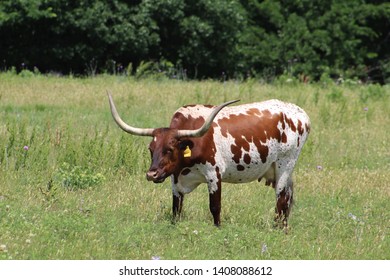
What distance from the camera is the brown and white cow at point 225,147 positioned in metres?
8.30

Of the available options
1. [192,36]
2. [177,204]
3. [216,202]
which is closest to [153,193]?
[177,204]

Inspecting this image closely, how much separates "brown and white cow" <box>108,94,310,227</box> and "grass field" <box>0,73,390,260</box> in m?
0.41

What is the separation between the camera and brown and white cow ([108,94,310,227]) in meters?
8.30

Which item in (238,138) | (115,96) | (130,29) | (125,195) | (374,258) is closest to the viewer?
(374,258)

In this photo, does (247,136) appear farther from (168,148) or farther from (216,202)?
(168,148)

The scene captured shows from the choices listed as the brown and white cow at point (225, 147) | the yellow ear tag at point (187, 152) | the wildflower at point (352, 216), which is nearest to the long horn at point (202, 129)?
the brown and white cow at point (225, 147)

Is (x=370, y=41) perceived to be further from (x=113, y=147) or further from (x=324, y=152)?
(x=113, y=147)

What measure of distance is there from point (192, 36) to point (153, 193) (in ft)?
56.9

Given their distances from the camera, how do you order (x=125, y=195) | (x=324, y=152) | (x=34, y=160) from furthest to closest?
(x=324, y=152) < (x=34, y=160) < (x=125, y=195)

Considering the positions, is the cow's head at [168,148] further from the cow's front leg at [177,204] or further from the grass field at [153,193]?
the grass field at [153,193]

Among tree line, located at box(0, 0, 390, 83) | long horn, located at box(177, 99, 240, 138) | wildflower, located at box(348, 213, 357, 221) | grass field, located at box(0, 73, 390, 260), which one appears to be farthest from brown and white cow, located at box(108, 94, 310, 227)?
tree line, located at box(0, 0, 390, 83)

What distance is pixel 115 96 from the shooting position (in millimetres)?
17484

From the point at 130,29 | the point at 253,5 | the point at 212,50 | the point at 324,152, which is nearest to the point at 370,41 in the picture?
the point at 253,5
